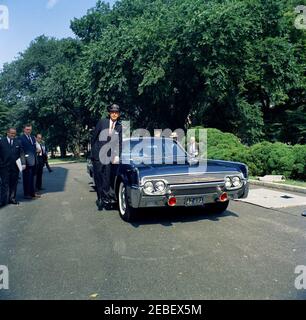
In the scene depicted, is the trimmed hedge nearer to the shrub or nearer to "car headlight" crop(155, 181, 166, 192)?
the shrub

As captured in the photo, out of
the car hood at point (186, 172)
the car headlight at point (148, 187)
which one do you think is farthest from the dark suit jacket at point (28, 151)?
the car headlight at point (148, 187)

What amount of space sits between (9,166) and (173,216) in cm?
449

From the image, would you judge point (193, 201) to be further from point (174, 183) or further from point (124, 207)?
point (124, 207)

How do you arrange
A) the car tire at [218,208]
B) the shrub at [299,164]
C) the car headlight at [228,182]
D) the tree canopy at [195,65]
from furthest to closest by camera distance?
the tree canopy at [195,65] → the shrub at [299,164] → the car tire at [218,208] → the car headlight at [228,182]

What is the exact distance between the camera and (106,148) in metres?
7.64

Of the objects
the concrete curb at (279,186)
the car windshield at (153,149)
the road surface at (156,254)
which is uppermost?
the car windshield at (153,149)

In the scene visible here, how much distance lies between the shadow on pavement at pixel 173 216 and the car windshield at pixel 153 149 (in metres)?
1.07

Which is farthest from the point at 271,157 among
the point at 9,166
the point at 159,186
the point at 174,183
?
the point at 9,166

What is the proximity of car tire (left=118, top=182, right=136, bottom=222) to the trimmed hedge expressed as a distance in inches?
261

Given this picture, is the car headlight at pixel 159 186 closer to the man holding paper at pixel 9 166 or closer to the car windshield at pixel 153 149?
the car windshield at pixel 153 149

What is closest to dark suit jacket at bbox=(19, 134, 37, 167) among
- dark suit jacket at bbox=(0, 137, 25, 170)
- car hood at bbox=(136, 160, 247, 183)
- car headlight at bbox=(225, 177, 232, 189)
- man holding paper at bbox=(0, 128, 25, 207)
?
man holding paper at bbox=(0, 128, 25, 207)

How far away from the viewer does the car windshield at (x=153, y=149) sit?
298 inches

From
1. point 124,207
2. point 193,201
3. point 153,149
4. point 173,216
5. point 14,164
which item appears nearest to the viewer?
point 193,201
